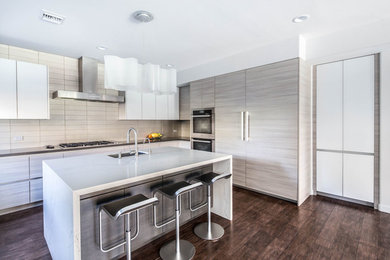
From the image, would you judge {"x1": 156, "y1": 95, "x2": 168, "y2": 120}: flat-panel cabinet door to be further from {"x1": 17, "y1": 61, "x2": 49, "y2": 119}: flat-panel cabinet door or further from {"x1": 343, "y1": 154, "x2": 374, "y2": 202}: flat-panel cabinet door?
{"x1": 343, "y1": 154, "x2": 374, "y2": 202}: flat-panel cabinet door

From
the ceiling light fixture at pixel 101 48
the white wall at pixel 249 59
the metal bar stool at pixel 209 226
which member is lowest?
the metal bar stool at pixel 209 226

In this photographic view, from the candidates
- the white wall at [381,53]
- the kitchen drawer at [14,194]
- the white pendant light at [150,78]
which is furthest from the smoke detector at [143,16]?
the kitchen drawer at [14,194]

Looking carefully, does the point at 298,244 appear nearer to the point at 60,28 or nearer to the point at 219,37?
the point at 219,37

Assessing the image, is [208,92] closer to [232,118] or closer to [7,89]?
[232,118]

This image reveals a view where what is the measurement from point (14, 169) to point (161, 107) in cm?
299

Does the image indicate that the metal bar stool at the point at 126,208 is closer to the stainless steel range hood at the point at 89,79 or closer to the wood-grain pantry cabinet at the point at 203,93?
the stainless steel range hood at the point at 89,79

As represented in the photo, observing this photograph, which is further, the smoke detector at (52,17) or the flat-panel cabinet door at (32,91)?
the flat-panel cabinet door at (32,91)

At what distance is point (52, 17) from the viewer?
7.55ft

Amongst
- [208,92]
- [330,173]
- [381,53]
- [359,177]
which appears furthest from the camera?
[208,92]

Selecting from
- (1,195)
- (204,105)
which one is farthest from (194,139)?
(1,195)

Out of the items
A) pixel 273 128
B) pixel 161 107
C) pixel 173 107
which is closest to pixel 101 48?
pixel 161 107

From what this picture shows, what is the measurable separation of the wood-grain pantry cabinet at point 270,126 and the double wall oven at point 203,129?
0.38 meters

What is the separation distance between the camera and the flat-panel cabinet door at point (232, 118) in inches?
143

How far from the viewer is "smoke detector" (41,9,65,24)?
2.23m
